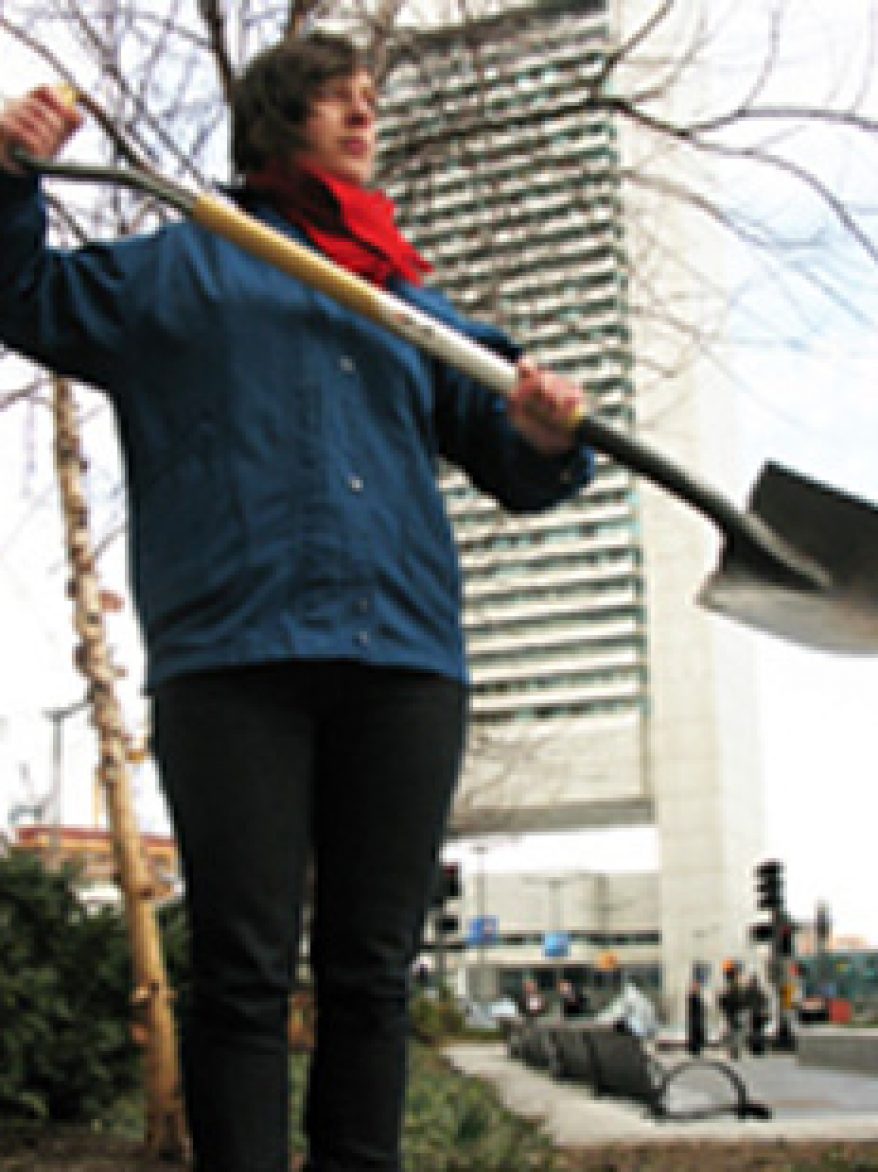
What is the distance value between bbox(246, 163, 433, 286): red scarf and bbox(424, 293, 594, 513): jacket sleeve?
176 millimetres

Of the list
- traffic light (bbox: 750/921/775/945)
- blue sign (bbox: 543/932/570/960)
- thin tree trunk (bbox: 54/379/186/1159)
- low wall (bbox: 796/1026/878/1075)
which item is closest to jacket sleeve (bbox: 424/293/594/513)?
thin tree trunk (bbox: 54/379/186/1159)

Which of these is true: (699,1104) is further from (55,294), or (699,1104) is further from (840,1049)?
(840,1049)

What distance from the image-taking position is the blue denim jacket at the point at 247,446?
1.70 metres

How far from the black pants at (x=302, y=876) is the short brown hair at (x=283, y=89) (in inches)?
31.9

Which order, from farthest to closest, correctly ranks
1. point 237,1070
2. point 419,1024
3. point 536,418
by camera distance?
1. point 419,1024
2. point 536,418
3. point 237,1070

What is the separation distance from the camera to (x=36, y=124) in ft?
5.83

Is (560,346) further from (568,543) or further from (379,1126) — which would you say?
(568,543)

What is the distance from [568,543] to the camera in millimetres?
50531

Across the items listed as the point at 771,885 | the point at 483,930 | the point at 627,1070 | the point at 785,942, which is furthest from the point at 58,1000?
the point at 483,930

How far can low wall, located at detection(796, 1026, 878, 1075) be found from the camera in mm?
13758

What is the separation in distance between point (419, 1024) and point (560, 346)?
12.8 metres

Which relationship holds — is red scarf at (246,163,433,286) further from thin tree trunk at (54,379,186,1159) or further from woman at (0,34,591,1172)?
thin tree trunk at (54,379,186,1159)

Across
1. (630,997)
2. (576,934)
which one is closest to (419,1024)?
(630,997)

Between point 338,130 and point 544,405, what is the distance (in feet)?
1.67
